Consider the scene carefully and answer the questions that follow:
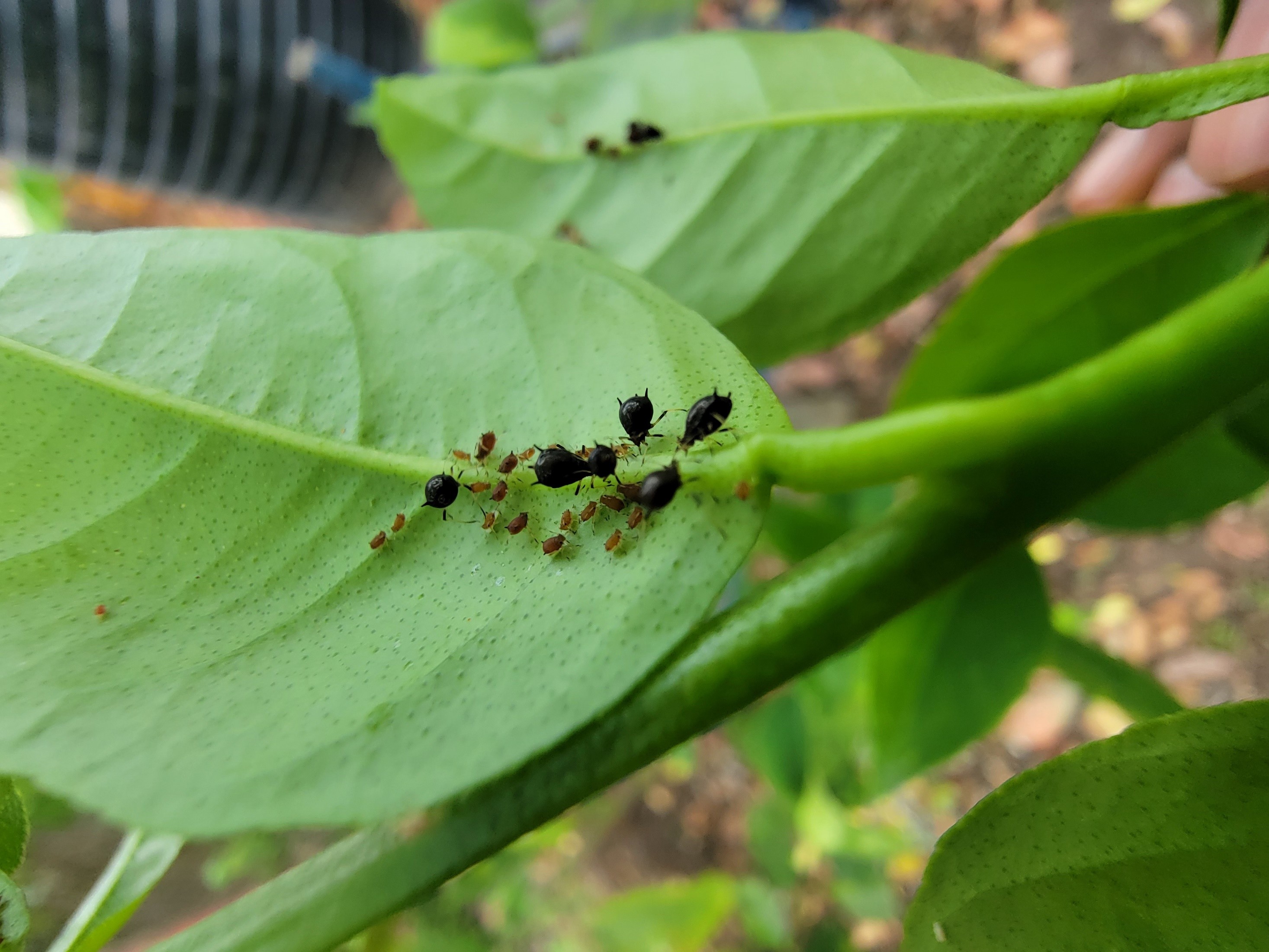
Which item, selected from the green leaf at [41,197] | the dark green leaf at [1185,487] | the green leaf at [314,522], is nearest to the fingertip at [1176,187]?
the dark green leaf at [1185,487]

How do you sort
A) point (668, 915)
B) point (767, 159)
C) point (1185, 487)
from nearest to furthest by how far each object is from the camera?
point (767, 159) < point (1185, 487) < point (668, 915)

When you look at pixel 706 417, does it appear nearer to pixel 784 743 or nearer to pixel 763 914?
pixel 784 743

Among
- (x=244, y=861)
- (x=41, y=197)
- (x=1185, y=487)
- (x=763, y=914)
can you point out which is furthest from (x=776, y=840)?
(x=41, y=197)

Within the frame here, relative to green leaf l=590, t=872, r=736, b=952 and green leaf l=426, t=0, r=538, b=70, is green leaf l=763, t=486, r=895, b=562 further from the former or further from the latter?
green leaf l=590, t=872, r=736, b=952

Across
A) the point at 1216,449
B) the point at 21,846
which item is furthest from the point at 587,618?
the point at 1216,449

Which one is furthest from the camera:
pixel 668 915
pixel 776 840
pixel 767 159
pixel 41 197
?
pixel 41 197

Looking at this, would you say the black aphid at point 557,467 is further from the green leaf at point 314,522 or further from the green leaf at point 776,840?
the green leaf at point 776,840

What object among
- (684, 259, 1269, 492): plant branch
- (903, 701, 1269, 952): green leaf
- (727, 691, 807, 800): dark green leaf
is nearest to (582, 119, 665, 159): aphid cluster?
(684, 259, 1269, 492): plant branch

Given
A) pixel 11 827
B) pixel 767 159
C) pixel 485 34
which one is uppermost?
pixel 485 34
